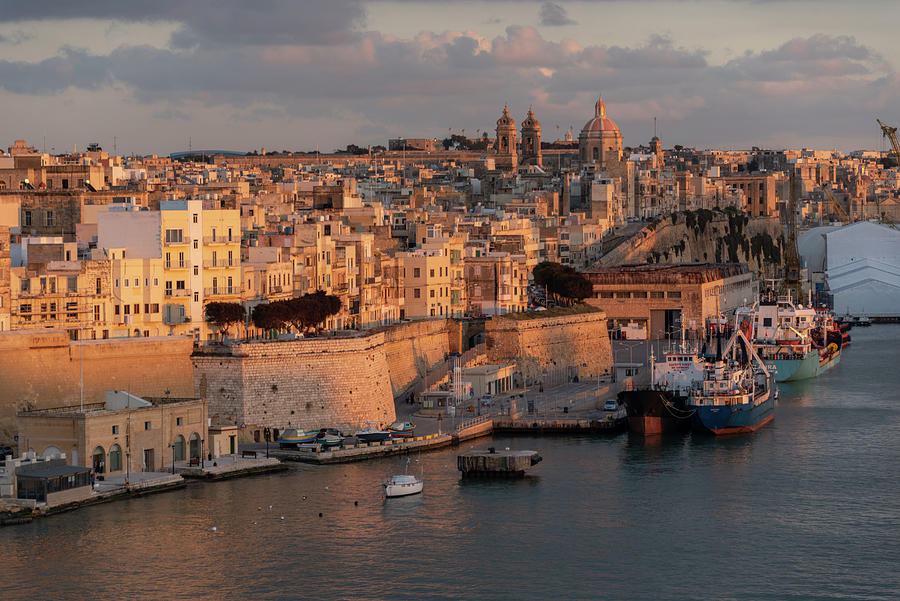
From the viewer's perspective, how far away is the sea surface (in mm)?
25078

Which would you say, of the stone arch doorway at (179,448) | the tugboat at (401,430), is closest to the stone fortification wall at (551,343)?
the tugboat at (401,430)

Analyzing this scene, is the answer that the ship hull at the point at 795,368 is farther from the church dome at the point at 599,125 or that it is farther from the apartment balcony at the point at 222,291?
the church dome at the point at 599,125

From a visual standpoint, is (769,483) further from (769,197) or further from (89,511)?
(769,197)

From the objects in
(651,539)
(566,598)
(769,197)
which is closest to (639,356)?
(651,539)

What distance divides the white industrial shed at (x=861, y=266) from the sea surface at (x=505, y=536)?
145 feet

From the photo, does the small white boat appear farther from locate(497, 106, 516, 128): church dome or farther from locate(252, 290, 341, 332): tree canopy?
locate(497, 106, 516, 128): church dome

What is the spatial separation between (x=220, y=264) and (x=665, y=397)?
9819mm

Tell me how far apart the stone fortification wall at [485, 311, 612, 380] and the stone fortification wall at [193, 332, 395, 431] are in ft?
29.9

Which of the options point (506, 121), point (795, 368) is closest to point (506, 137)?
point (506, 121)

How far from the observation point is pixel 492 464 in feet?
106

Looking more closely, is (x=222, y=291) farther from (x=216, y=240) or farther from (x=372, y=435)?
(x=372, y=435)

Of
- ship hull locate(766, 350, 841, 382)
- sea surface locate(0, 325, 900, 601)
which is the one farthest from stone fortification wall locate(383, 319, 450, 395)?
ship hull locate(766, 350, 841, 382)

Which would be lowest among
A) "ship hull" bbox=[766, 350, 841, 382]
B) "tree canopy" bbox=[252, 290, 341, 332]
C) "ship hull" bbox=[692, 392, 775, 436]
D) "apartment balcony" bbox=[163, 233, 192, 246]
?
"ship hull" bbox=[692, 392, 775, 436]

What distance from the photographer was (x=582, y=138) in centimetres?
9856
